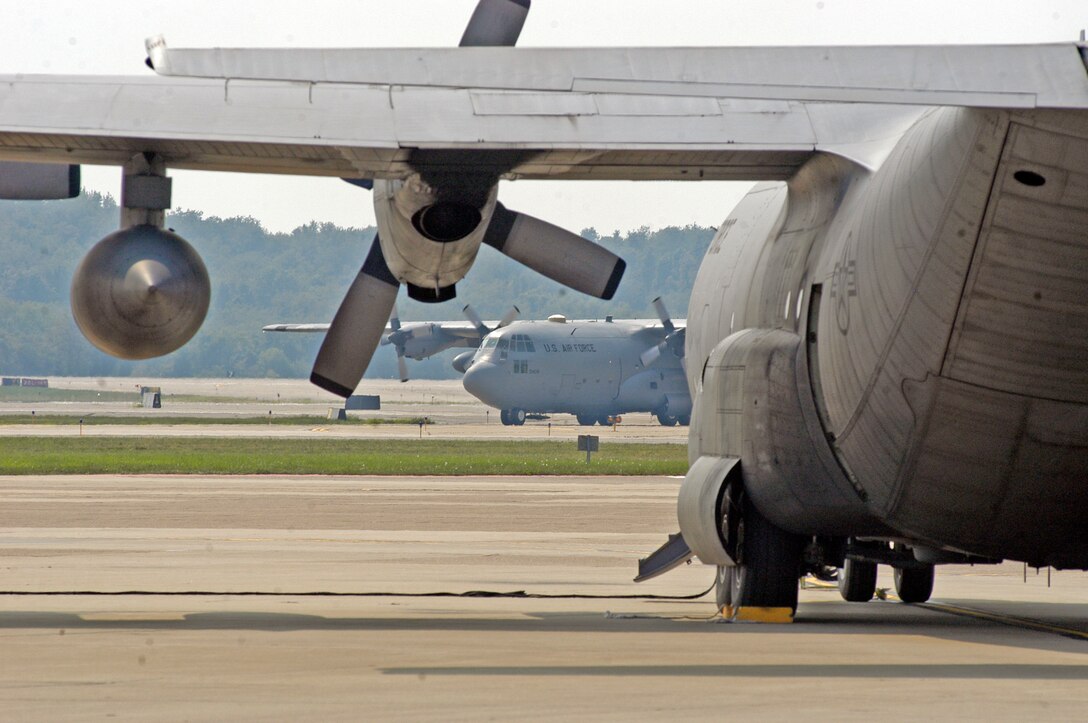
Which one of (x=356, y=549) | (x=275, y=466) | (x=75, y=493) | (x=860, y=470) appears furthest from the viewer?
(x=275, y=466)

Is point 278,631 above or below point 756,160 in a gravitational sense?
below

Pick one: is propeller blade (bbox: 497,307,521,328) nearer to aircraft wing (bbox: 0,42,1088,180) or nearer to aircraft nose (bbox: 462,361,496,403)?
aircraft nose (bbox: 462,361,496,403)

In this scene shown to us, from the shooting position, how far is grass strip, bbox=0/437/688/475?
129ft

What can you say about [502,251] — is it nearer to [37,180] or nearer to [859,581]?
[37,180]

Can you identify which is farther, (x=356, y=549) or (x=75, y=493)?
(x=75, y=493)

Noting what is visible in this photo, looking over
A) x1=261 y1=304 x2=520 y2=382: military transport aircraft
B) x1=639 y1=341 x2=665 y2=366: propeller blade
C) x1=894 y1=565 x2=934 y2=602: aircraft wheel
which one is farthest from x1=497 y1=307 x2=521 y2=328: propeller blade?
x1=894 y1=565 x2=934 y2=602: aircraft wheel

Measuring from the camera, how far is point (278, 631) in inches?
432

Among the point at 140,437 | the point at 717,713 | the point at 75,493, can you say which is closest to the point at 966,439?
the point at 717,713

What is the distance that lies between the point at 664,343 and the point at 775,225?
56.3 m

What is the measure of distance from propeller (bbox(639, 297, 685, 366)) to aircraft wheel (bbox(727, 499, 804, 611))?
5526cm

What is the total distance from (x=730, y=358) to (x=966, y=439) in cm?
268

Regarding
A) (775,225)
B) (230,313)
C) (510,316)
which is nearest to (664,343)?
(510,316)

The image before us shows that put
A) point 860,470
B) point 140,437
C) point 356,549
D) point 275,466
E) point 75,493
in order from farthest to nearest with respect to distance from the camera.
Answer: point 140,437, point 275,466, point 75,493, point 356,549, point 860,470

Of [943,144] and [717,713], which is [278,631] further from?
[943,144]
